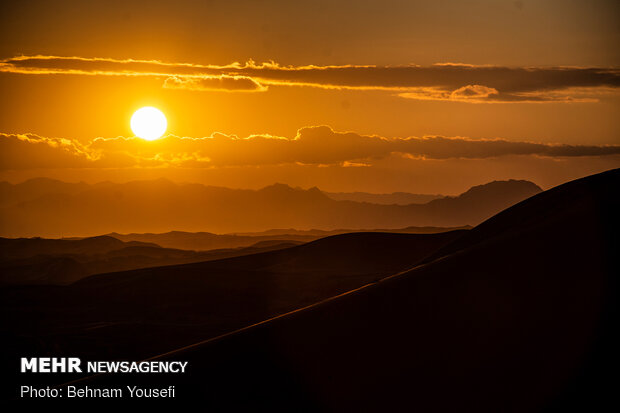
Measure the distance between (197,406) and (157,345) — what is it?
2718 centimetres

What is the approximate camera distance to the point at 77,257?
154625 millimetres

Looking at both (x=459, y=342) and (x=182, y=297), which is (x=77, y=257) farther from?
(x=459, y=342)

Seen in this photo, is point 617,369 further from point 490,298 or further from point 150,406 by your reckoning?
point 150,406

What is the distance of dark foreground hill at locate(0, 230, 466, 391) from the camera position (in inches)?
1734

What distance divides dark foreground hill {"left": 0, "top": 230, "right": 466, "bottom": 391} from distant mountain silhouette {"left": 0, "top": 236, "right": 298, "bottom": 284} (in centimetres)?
5293

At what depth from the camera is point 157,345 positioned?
4275 centimetres

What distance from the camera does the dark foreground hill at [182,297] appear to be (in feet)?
144

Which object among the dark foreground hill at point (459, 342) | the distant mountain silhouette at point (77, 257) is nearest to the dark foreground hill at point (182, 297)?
the dark foreground hill at point (459, 342)

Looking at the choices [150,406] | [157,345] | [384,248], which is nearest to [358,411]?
[150,406]

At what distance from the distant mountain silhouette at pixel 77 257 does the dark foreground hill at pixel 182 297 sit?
5293cm

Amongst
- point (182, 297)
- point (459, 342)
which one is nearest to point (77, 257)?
point (182, 297)

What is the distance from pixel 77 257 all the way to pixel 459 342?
14569 cm

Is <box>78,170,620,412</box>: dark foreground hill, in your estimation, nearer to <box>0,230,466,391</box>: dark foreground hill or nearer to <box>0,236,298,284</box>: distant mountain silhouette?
<box>0,230,466,391</box>: dark foreground hill

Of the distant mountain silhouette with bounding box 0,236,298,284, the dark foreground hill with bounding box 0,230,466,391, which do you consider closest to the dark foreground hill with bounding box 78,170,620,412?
the dark foreground hill with bounding box 0,230,466,391
